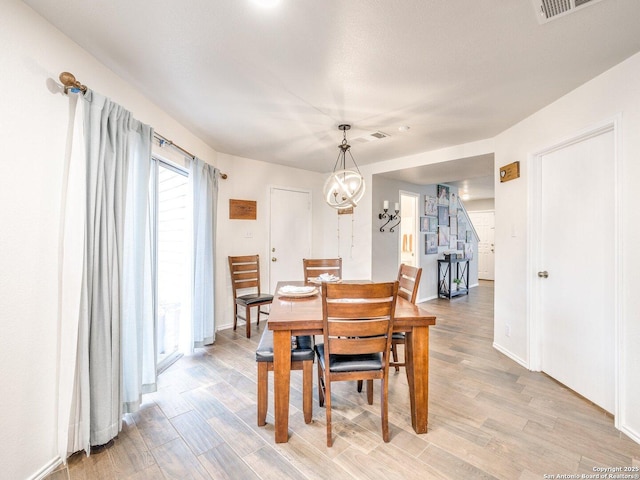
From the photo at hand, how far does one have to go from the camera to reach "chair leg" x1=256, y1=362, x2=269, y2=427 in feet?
5.81

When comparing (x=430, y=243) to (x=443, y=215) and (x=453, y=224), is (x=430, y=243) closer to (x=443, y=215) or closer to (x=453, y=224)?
(x=443, y=215)

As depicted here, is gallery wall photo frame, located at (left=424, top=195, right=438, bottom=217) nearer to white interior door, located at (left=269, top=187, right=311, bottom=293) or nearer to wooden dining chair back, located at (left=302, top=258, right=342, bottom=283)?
white interior door, located at (left=269, top=187, right=311, bottom=293)

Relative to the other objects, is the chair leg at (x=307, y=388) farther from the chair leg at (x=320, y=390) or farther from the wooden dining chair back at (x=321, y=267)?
the wooden dining chair back at (x=321, y=267)

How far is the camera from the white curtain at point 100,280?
1499mm

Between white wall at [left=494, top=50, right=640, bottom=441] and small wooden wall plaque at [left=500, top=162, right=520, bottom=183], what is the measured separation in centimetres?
5

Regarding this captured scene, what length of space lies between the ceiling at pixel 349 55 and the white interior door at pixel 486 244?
6102mm

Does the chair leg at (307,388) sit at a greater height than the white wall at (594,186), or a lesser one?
lesser

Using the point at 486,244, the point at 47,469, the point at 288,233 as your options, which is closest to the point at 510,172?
the point at 288,233

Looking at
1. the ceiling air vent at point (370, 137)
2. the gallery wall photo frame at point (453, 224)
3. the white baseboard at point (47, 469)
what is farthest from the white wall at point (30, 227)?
the gallery wall photo frame at point (453, 224)

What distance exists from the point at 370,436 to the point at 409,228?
4.26 m

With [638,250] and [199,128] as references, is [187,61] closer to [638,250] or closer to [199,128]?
[199,128]

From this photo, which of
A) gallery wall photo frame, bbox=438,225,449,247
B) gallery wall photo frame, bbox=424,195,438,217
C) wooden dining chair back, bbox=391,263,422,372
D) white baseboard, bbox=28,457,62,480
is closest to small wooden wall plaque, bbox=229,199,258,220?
wooden dining chair back, bbox=391,263,422,372

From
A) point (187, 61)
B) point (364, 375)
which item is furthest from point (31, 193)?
point (364, 375)

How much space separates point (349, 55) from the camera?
172 centimetres
